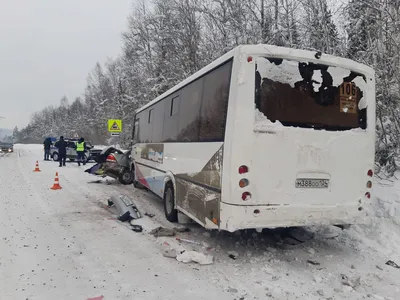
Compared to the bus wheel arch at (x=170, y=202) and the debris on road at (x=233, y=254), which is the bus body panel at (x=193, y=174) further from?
the debris on road at (x=233, y=254)

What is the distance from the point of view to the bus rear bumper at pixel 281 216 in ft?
15.0

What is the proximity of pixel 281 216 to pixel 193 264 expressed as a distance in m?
1.41

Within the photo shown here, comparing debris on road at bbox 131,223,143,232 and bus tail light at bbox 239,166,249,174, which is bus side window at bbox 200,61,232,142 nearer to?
bus tail light at bbox 239,166,249,174

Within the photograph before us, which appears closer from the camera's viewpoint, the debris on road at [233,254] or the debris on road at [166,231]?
the debris on road at [233,254]

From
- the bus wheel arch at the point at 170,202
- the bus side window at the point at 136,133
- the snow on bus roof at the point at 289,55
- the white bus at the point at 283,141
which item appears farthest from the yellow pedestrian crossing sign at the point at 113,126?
the snow on bus roof at the point at 289,55

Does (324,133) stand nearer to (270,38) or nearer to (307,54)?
(307,54)

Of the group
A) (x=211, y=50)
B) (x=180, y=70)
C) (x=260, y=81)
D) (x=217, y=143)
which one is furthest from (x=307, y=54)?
(x=180, y=70)

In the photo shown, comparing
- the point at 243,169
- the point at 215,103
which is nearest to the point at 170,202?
the point at 215,103

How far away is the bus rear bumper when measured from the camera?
457cm

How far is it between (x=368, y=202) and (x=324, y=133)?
1.39 metres

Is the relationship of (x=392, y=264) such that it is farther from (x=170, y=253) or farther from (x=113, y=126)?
(x=113, y=126)

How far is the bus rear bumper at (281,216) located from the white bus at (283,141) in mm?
14

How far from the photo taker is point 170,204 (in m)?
7.28

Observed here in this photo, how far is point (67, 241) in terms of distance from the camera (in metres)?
5.77
